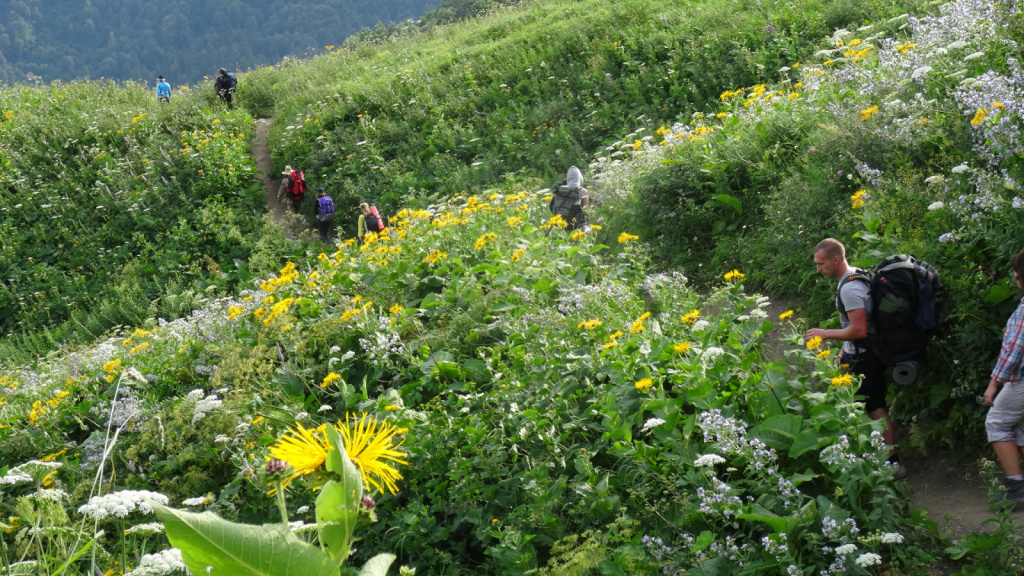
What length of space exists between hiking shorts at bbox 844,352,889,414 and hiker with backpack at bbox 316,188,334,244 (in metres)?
11.7

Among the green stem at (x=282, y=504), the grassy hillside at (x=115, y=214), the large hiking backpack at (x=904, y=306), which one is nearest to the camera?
the green stem at (x=282, y=504)

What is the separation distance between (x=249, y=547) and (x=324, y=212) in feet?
46.2

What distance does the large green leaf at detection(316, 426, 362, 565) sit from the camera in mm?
995

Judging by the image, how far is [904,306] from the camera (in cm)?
439

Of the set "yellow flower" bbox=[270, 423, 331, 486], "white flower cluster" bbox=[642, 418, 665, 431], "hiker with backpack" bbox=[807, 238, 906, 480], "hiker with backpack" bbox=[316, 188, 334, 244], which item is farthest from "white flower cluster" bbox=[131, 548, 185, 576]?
"hiker with backpack" bbox=[316, 188, 334, 244]

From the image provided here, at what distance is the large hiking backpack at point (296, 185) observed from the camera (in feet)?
50.5

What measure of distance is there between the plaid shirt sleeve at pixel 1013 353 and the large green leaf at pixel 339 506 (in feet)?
13.3

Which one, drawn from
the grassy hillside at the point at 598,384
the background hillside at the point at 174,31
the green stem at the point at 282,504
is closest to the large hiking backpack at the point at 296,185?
the grassy hillside at the point at 598,384

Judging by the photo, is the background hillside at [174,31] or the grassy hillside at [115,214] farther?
the background hillside at [174,31]

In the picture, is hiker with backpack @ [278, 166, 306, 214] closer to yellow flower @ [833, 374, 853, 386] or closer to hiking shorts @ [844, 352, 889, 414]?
hiking shorts @ [844, 352, 889, 414]

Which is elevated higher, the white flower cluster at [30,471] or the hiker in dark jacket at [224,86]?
the hiker in dark jacket at [224,86]

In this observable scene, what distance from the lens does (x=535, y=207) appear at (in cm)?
860

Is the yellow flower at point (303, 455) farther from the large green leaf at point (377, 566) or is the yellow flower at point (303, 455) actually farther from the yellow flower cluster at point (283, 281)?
the yellow flower cluster at point (283, 281)

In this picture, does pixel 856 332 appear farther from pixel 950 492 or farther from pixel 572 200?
pixel 572 200
